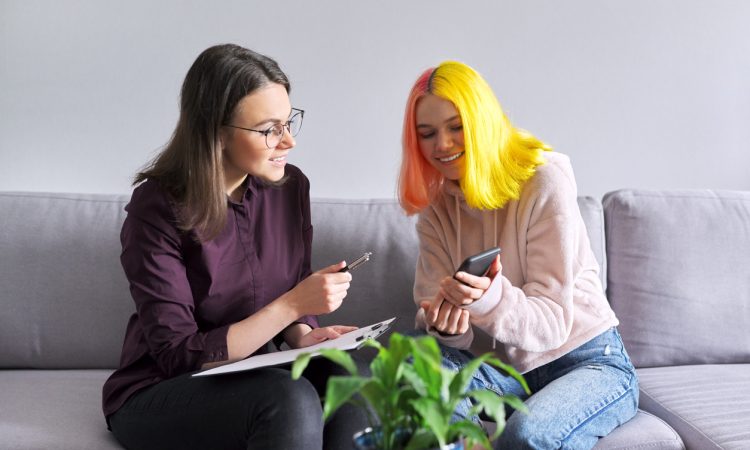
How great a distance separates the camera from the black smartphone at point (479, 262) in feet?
5.03

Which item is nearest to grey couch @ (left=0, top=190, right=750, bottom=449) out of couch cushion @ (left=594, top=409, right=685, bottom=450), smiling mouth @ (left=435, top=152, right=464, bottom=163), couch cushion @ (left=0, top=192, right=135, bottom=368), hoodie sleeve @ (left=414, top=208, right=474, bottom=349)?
couch cushion @ (left=0, top=192, right=135, bottom=368)

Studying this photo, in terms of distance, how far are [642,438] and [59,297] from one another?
4.61 feet

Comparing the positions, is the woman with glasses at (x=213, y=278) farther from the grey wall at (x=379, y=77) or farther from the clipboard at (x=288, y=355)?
the grey wall at (x=379, y=77)

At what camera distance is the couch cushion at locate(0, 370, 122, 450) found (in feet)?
5.30

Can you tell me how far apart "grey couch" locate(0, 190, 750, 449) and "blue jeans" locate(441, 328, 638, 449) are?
235 mm

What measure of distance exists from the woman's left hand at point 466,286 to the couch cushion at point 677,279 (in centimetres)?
67

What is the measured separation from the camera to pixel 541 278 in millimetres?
1800

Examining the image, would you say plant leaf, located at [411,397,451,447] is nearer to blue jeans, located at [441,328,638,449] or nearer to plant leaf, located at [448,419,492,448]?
plant leaf, located at [448,419,492,448]

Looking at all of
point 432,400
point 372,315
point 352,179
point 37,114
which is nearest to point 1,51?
point 37,114

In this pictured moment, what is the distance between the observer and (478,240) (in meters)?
1.95

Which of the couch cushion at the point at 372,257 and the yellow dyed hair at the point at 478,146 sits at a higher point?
the yellow dyed hair at the point at 478,146

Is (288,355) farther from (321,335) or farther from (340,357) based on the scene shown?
(340,357)

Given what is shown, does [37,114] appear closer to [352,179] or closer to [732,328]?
[352,179]

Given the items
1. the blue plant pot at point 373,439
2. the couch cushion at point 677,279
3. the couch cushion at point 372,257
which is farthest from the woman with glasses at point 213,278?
the couch cushion at point 677,279
